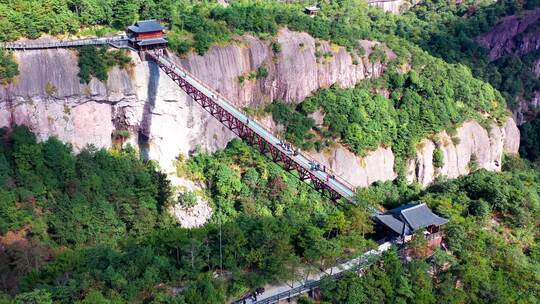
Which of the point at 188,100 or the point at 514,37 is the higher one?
the point at 188,100

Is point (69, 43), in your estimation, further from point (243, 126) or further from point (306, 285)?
point (306, 285)

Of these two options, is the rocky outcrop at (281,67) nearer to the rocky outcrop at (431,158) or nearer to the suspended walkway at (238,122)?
the suspended walkway at (238,122)

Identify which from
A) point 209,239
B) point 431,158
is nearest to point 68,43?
point 209,239

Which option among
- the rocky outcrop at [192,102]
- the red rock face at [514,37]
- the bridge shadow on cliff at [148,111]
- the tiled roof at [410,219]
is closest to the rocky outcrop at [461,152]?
the rocky outcrop at [192,102]

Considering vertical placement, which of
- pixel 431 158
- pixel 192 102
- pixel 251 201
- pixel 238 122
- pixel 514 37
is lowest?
pixel 431 158

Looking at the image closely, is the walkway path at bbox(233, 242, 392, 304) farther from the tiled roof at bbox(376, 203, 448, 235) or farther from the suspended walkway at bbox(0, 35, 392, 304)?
the tiled roof at bbox(376, 203, 448, 235)

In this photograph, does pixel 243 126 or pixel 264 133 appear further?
pixel 264 133

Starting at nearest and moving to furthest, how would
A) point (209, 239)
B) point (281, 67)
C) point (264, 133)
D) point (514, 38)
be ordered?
point (209, 239) → point (264, 133) → point (281, 67) → point (514, 38)
